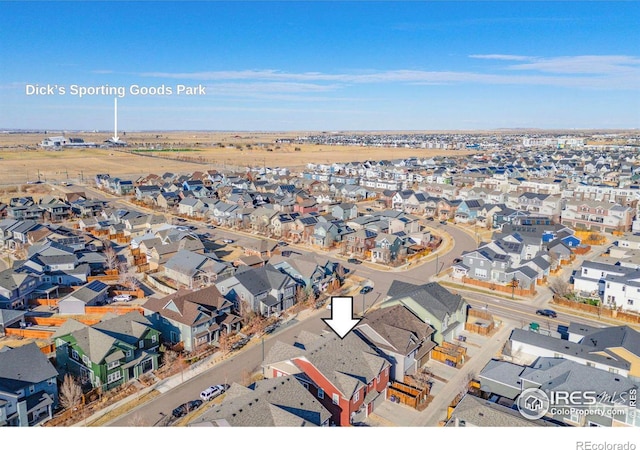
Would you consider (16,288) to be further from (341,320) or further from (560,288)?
(560,288)

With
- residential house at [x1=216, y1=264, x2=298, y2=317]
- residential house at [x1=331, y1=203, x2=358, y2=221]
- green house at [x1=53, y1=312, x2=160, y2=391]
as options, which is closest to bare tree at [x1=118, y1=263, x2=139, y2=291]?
residential house at [x1=216, y1=264, x2=298, y2=317]

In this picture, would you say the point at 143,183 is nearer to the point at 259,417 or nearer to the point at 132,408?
the point at 132,408

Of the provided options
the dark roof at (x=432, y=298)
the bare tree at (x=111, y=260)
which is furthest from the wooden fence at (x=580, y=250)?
the bare tree at (x=111, y=260)

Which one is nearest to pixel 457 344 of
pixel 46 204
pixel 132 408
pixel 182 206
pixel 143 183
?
pixel 132 408

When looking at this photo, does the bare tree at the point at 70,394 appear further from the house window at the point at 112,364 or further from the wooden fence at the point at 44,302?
the wooden fence at the point at 44,302

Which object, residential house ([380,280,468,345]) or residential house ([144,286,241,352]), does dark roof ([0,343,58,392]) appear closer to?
residential house ([144,286,241,352])

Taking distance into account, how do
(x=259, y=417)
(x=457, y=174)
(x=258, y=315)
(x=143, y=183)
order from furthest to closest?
(x=457, y=174) → (x=143, y=183) → (x=258, y=315) → (x=259, y=417)

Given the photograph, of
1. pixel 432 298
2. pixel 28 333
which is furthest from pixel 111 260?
pixel 432 298
